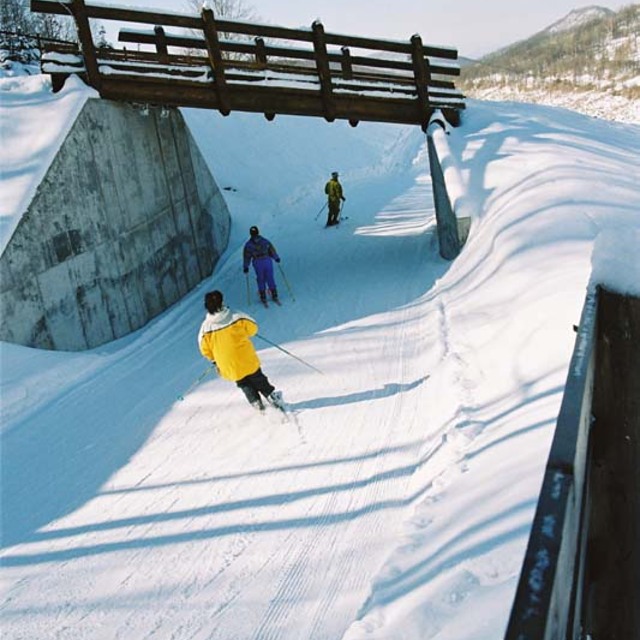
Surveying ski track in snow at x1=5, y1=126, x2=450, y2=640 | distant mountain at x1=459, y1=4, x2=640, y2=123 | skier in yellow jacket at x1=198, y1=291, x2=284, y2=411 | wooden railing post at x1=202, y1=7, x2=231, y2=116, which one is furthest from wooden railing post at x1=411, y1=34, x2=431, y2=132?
distant mountain at x1=459, y1=4, x2=640, y2=123

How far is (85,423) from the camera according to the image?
275 inches

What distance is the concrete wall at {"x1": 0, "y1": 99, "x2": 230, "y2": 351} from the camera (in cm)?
788

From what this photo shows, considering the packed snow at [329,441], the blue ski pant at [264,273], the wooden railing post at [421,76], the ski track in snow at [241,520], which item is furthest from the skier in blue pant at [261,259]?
the wooden railing post at [421,76]

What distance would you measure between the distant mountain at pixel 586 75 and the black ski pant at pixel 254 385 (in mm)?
21123

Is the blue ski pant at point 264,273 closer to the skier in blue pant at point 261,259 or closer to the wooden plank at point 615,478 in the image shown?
the skier in blue pant at point 261,259

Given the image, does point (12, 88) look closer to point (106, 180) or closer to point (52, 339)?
point (106, 180)

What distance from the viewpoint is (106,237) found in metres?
9.62

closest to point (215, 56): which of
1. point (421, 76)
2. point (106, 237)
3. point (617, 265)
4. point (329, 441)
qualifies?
point (106, 237)

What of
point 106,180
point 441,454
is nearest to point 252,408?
point 441,454

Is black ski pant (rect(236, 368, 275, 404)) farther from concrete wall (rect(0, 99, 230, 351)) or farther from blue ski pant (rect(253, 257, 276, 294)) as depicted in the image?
blue ski pant (rect(253, 257, 276, 294))

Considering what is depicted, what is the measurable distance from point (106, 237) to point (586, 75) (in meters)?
74.4

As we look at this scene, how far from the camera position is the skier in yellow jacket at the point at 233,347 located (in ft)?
20.8

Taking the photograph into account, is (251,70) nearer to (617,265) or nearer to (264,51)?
(264,51)

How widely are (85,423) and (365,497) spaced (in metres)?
3.53
